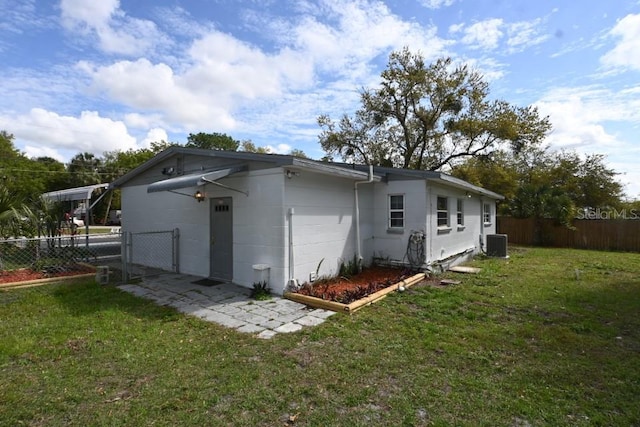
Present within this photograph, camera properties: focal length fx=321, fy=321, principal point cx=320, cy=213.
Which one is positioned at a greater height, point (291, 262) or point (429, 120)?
point (429, 120)

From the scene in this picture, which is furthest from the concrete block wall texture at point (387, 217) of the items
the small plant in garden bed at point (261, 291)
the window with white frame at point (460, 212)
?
the small plant in garden bed at point (261, 291)

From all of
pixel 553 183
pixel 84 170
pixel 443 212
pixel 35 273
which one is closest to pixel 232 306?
pixel 35 273

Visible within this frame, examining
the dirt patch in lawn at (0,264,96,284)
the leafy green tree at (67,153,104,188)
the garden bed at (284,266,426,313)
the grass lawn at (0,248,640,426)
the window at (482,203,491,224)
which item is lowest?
the grass lawn at (0,248,640,426)

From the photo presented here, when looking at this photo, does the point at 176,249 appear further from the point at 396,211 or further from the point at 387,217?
the point at 396,211

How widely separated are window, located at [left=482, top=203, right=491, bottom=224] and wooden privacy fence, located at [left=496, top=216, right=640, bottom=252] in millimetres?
4175

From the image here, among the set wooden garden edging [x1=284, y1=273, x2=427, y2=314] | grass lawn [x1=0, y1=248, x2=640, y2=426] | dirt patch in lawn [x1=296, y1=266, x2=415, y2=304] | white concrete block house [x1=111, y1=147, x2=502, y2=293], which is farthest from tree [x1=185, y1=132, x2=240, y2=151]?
wooden garden edging [x1=284, y1=273, x2=427, y2=314]

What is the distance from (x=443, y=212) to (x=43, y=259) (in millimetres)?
11818

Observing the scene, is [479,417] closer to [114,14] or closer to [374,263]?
[374,263]

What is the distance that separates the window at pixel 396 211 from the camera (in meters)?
9.06

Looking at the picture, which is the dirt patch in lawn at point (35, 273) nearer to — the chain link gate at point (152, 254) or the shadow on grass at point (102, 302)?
the shadow on grass at point (102, 302)

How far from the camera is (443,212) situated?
9.96m

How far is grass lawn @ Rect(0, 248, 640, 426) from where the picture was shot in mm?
2844

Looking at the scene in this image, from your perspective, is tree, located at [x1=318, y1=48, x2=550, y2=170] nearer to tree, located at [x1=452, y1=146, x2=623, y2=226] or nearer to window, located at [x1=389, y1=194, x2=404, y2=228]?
tree, located at [x1=452, y1=146, x2=623, y2=226]

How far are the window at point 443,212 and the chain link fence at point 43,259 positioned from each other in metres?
9.62
